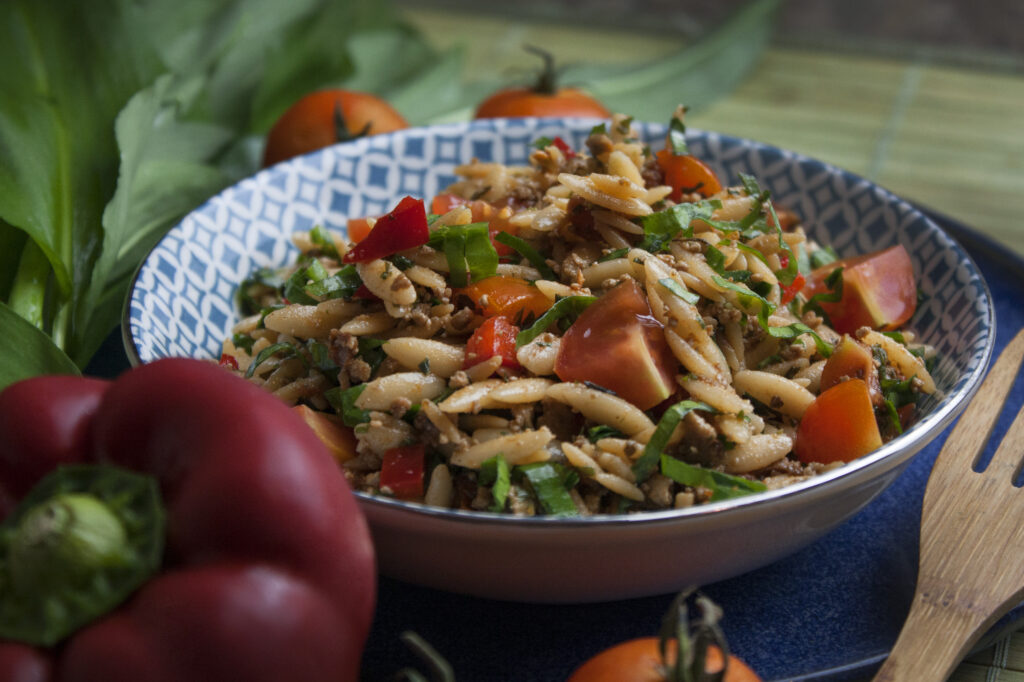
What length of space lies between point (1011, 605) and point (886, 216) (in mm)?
1730

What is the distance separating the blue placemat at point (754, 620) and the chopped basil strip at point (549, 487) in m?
0.29

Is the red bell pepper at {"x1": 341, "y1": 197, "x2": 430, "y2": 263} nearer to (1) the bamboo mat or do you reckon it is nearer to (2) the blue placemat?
(2) the blue placemat

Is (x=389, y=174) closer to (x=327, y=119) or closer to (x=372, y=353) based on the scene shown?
(x=327, y=119)

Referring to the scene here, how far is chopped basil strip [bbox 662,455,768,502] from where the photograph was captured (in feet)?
8.11

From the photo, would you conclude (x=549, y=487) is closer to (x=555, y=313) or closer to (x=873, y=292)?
(x=555, y=313)

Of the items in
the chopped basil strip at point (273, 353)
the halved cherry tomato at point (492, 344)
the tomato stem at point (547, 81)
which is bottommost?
the tomato stem at point (547, 81)

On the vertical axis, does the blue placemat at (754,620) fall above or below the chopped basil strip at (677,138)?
below

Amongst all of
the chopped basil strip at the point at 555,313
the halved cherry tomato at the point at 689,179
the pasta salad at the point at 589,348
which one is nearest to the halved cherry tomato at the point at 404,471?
the pasta salad at the point at 589,348

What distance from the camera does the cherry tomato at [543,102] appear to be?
4953 millimetres

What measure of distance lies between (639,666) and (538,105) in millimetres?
3385

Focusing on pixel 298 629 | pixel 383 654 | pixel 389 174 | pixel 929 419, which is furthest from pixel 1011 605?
pixel 389 174

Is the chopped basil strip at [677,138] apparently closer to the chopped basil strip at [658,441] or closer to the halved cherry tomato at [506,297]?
the halved cherry tomato at [506,297]

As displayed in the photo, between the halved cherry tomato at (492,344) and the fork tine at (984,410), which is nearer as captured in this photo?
the halved cherry tomato at (492,344)

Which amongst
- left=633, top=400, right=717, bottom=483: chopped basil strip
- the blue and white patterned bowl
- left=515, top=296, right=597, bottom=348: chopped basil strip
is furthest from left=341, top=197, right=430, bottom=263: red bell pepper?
left=633, top=400, right=717, bottom=483: chopped basil strip
